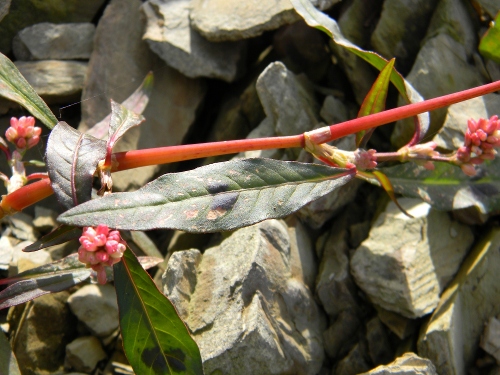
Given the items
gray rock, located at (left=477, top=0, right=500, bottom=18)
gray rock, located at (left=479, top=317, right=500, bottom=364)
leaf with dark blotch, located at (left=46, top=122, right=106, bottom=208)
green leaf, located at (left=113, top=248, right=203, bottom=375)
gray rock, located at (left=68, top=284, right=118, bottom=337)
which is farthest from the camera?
gray rock, located at (left=477, top=0, right=500, bottom=18)

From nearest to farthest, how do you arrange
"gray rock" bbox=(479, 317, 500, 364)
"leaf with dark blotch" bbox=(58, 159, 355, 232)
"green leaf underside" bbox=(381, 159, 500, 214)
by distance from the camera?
1. "leaf with dark blotch" bbox=(58, 159, 355, 232)
2. "gray rock" bbox=(479, 317, 500, 364)
3. "green leaf underside" bbox=(381, 159, 500, 214)

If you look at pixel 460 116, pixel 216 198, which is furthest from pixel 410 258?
pixel 216 198

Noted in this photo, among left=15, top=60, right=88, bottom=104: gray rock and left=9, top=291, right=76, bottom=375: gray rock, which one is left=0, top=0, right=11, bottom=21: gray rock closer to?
left=15, top=60, right=88, bottom=104: gray rock

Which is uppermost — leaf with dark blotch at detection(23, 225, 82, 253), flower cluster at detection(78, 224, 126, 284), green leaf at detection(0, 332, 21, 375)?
flower cluster at detection(78, 224, 126, 284)

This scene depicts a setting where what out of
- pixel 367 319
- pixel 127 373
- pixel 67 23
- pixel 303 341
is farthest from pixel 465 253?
pixel 67 23

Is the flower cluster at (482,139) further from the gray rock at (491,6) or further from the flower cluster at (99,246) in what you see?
the flower cluster at (99,246)

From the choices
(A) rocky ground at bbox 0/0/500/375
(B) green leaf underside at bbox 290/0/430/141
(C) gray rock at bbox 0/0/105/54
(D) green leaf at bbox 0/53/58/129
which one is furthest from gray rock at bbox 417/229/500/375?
(C) gray rock at bbox 0/0/105/54

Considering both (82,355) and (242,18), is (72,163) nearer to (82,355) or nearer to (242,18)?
(82,355)
